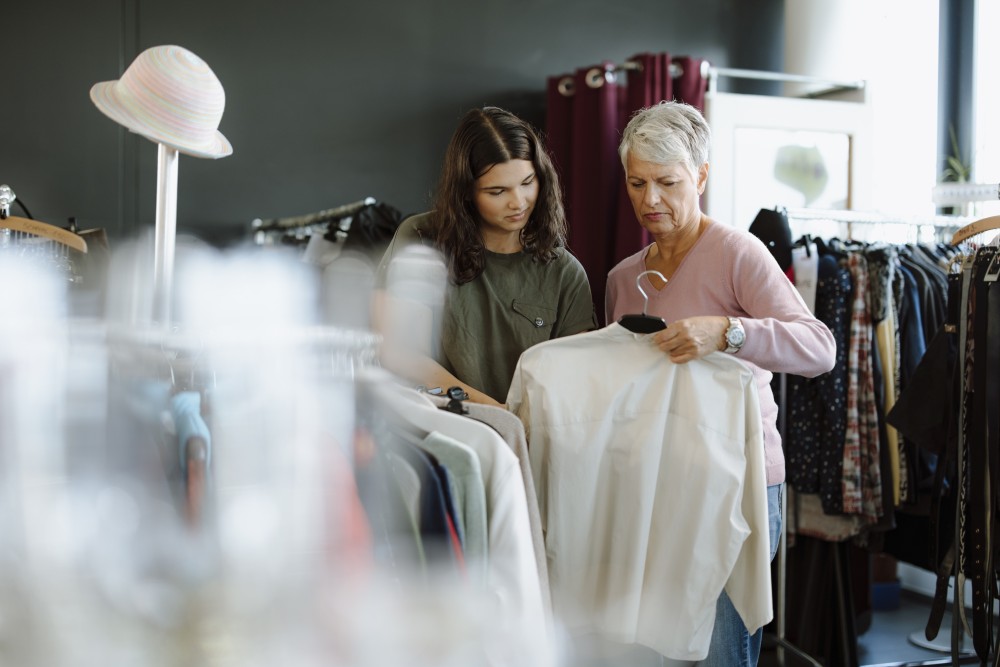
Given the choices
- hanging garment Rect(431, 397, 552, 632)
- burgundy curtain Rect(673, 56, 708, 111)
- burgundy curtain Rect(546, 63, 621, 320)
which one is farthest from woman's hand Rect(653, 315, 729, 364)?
burgundy curtain Rect(673, 56, 708, 111)

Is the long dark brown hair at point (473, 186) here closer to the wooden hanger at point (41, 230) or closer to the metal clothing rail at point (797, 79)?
the wooden hanger at point (41, 230)

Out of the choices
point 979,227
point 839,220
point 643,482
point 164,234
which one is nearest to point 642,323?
point 643,482

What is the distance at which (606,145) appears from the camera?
3297 millimetres

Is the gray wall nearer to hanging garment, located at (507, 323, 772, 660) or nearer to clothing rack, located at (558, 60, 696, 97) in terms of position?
clothing rack, located at (558, 60, 696, 97)

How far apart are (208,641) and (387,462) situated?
291 millimetres

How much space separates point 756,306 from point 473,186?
54cm

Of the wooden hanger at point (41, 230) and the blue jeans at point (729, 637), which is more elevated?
the wooden hanger at point (41, 230)

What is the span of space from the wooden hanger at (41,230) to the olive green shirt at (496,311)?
1.99 ft

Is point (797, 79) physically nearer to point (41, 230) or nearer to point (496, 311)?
point (496, 311)

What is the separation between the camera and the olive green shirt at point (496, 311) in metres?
1.63

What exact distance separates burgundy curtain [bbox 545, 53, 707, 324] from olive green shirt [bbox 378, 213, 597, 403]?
157 centimetres

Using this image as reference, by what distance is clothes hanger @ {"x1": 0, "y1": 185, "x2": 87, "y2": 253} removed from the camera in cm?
164

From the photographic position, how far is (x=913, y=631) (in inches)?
126

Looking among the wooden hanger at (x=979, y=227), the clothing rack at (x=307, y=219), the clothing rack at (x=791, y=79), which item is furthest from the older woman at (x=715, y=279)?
the clothing rack at (x=791, y=79)
